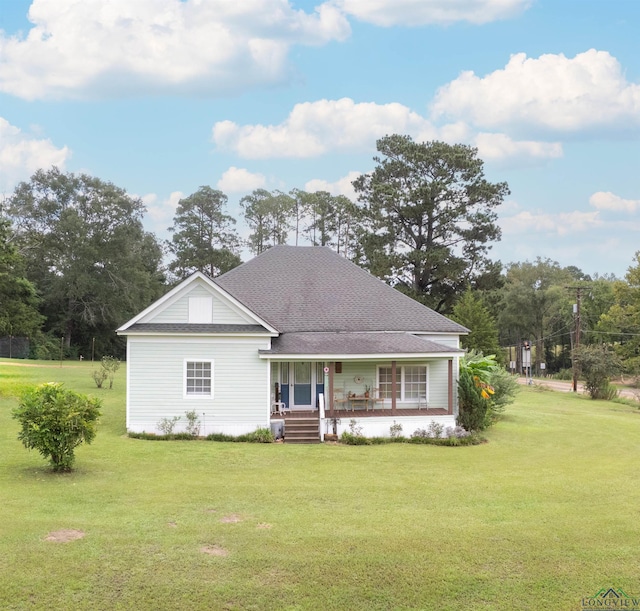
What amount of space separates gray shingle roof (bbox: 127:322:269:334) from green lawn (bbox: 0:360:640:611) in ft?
13.0

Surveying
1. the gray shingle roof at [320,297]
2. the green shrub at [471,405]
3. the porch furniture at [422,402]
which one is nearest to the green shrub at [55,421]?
the gray shingle roof at [320,297]

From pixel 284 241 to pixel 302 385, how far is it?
46240mm

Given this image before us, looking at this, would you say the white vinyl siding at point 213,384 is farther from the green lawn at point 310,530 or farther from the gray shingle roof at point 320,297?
the gray shingle roof at point 320,297

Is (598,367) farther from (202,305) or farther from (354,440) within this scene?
(202,305)

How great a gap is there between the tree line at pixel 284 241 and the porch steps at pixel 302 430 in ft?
51.6

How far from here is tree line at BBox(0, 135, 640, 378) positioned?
51.6m

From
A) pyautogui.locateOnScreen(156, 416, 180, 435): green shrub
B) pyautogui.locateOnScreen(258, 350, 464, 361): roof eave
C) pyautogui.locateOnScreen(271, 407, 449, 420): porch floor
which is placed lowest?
pyautogui.locateOnScreen(156, 416, 180, 435): green shrub

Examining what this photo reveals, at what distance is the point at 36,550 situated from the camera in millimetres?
9086

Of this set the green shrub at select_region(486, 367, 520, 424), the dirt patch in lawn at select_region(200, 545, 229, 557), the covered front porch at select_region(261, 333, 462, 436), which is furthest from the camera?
the green shrub at select_region(486, 367, 520, 424)

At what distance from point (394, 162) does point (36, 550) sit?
4848 cm

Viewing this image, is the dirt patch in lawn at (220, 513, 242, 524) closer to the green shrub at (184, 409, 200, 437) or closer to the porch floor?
the green shrub at (184, 409, 200, 437)

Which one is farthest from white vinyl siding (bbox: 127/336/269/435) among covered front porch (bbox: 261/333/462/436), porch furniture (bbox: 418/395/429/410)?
porch furniture (bbox: 418/395/429/410)

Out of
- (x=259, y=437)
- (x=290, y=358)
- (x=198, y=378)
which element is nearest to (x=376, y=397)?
(x=290, y=358)

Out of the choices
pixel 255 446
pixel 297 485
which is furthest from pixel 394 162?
pixel 297 485
